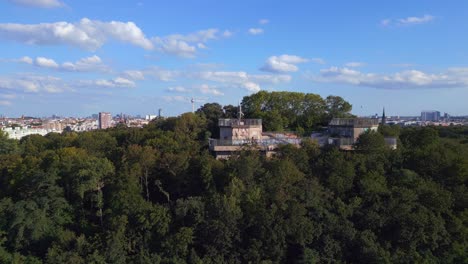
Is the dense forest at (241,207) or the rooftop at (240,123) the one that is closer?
the dense forest at (241,207)

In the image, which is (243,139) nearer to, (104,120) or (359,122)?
(359,122)

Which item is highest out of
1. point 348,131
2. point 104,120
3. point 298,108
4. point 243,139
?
point 298,108

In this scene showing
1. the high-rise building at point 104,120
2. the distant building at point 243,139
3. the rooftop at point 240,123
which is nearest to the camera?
the distant building at point 243,139

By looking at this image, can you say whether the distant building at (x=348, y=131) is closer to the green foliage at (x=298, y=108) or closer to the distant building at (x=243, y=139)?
the distant building at (x=243, y=139)

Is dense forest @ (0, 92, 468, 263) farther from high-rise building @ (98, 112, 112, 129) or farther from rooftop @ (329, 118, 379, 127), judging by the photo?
high-rise building @ (98, 112, 112, 129)

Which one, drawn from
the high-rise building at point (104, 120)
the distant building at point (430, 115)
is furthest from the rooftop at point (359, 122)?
the distant building at point (430, 115)

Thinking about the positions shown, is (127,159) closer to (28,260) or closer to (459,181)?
(28,260)

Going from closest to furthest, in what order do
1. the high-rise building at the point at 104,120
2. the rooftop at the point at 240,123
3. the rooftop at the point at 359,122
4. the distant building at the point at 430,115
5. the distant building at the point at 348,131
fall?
the distant building at the point at 348,131, the rooftop at the point at 359,122, the rooftop at the point at 240,123, the high-rise building at the point at 104,120, the distant building at the point at 430,115

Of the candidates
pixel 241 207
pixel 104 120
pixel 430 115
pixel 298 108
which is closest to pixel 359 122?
pixel 298 108

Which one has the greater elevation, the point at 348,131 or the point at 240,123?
the point at 240,123

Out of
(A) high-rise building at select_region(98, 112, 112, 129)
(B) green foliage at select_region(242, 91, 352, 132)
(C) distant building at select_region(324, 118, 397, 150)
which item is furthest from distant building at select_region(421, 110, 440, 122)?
(C) distant building at select_region(324, 118, 397, 150)
